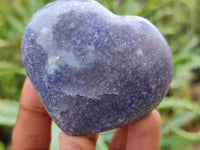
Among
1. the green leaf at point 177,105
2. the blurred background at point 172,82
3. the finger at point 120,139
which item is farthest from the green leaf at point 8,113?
the green leaf at point 177,105

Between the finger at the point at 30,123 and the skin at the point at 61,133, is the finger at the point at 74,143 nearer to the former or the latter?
the skin at the point at 61,133

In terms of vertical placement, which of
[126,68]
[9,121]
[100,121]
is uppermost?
[126,68]

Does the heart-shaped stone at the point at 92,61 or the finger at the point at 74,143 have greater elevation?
the heart-shaped stone at the point at 92,61

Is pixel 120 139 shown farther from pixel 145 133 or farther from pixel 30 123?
pixel 30 123

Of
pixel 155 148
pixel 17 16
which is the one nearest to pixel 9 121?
pixel 155 148

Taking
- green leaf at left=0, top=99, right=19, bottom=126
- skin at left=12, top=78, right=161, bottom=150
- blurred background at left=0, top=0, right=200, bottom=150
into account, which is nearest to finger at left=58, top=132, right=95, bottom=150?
skin at left=12, top=78, right=161, bottom=150

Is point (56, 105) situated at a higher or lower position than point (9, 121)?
higher

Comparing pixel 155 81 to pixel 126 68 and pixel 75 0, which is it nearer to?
pixel 126 68

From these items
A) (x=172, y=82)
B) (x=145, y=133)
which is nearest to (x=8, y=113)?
(x=145, y=133)
